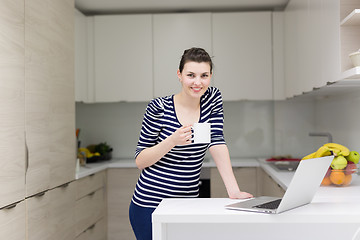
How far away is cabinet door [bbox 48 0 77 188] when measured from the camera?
277cm

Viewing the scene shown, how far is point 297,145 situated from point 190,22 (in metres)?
1.64

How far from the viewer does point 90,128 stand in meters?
4.62

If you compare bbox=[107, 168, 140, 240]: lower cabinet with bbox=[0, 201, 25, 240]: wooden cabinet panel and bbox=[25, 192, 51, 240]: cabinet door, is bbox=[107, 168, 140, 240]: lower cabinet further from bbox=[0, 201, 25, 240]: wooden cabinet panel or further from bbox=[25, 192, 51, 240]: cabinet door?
bbox=[0, 201, 25, 240]: wooden cabinet panel

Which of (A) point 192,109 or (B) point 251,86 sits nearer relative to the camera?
(A) point 192,109

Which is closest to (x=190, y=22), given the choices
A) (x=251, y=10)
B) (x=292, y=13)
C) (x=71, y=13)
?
(x=251, y=10)

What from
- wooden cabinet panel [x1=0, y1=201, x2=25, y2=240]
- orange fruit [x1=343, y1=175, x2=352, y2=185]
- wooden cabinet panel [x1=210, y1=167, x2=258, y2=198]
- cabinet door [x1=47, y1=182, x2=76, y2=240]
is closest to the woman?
wooden cabinet panel [x1=0, y1=201, x2=25, y2=240]

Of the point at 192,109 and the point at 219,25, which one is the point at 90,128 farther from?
the point at 192,109

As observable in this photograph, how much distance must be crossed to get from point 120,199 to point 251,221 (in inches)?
109

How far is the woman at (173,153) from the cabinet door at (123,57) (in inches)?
85.1

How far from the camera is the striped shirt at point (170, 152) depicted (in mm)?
2037

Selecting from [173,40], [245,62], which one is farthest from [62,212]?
[245,62]

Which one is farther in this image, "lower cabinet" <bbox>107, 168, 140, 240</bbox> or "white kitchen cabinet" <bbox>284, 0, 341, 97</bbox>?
"lower cabinet" <bbox>107, 168, 140, 240</bbox>

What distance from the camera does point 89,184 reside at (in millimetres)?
3529

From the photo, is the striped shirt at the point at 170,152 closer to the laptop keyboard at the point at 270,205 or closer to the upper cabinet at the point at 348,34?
the laptop keyboard at the point at 270,205
